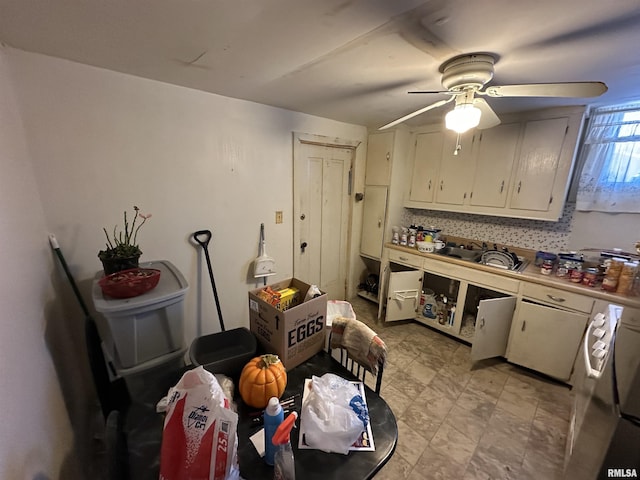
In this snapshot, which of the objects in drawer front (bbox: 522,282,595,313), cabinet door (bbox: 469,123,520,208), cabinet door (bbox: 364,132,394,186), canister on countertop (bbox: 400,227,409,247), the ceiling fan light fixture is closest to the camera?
the ceiling fan light fixture

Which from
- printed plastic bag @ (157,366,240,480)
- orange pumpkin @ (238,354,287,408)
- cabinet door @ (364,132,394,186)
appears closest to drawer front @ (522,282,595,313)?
cabinet door @ (364,132,394,186)

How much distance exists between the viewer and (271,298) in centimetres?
130

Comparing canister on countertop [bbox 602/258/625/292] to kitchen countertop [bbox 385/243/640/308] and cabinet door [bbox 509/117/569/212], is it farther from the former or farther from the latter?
cabinet door [bbox 509/117/569/212]

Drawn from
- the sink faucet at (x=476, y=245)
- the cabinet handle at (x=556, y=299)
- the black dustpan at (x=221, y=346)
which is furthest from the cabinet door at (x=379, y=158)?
the black dustpan at (x=221, y=346)

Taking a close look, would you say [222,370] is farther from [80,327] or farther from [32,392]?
[80,327]

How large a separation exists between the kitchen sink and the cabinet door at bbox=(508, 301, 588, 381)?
61cm

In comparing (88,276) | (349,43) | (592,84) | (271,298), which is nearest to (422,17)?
(349,43)

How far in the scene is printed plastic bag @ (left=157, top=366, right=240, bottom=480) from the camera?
638 millimetres

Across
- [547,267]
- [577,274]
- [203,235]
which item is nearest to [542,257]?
[547,267]

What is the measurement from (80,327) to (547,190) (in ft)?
11.6

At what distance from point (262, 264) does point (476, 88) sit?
6.17 feet

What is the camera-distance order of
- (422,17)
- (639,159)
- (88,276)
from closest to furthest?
1. (422,17)
2. (88,276)
3. (639,159)

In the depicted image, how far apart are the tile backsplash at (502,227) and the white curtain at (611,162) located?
19 centimetres

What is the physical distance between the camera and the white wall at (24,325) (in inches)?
31.7
